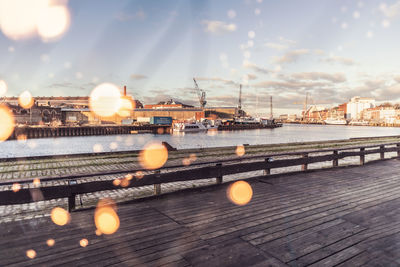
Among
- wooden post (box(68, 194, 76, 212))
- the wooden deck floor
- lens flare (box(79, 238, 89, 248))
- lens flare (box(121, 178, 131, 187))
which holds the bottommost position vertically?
the wooden deck floor

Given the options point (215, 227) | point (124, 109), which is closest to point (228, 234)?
point (215, 227)

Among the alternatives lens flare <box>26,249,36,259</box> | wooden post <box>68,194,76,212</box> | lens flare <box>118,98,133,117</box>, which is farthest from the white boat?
lens flare <box>26,249,36,259</box>

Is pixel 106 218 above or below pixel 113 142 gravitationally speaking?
above

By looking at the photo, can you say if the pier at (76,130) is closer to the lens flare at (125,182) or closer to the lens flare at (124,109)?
the lens flare at (124,109)

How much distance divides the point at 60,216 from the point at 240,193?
5387 millimetres

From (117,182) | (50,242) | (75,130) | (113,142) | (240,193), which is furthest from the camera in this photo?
(75,130)

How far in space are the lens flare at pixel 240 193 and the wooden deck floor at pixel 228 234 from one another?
0.26m

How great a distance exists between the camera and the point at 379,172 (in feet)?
41.3

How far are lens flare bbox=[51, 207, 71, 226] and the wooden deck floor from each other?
16cm

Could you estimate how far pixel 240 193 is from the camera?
8.66 metres

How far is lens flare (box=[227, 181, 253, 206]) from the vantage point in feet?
25.5

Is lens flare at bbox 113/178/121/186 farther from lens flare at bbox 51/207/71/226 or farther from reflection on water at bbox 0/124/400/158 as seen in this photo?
reflection on water at bbox 0/124/400/158

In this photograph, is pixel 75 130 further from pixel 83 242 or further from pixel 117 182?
pixel 83 242

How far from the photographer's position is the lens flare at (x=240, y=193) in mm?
7773
